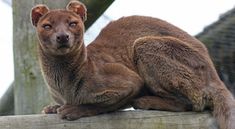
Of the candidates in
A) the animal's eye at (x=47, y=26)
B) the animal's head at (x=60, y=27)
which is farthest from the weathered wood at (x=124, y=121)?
the animal's eye at (x=47, y=26)

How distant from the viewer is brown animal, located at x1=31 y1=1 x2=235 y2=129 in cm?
465

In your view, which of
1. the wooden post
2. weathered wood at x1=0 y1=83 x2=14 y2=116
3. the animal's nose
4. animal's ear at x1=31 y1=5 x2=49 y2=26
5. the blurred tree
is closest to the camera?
the animal's nose

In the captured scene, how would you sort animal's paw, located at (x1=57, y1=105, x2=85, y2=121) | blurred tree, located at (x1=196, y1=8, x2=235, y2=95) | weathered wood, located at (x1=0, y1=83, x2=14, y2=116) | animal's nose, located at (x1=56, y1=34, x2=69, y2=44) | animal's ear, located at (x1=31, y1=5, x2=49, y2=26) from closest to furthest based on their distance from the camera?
animal's nose, located at (x1=56, y1=34, x2=69, y2=44) < animal's paw, located at (x1=57, y1=105, x2=85, y2=121) < animal's ear, located at (x1=31, y1=5, x2=49, y2=26) < blurred tree, located at (x1=196, y1=8, x2=235, y2=95) < weathered wood, located at (x1=0, y1=83, x2=14, y2=116)

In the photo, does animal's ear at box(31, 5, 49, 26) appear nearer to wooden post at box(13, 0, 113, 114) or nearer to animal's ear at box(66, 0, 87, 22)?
animal's ear at box(66, 0, 87, 22)

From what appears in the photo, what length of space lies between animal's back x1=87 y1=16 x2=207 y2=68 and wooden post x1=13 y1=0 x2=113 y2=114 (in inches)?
9.6

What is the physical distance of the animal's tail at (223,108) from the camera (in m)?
4.45

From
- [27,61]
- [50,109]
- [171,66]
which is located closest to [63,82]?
[50,109]

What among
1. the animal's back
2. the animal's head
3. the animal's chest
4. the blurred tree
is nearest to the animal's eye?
the animal's head

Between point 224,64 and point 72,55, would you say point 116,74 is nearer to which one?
point 72,55

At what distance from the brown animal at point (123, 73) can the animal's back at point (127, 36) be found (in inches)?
0.4

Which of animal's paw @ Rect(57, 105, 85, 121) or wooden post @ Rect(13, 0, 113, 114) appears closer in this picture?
animal's paw @ Rect(57, 105, 85, 121)

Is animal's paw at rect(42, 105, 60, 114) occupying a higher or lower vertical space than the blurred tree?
lower

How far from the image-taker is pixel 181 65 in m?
4.84

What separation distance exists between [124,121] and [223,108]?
69cm
